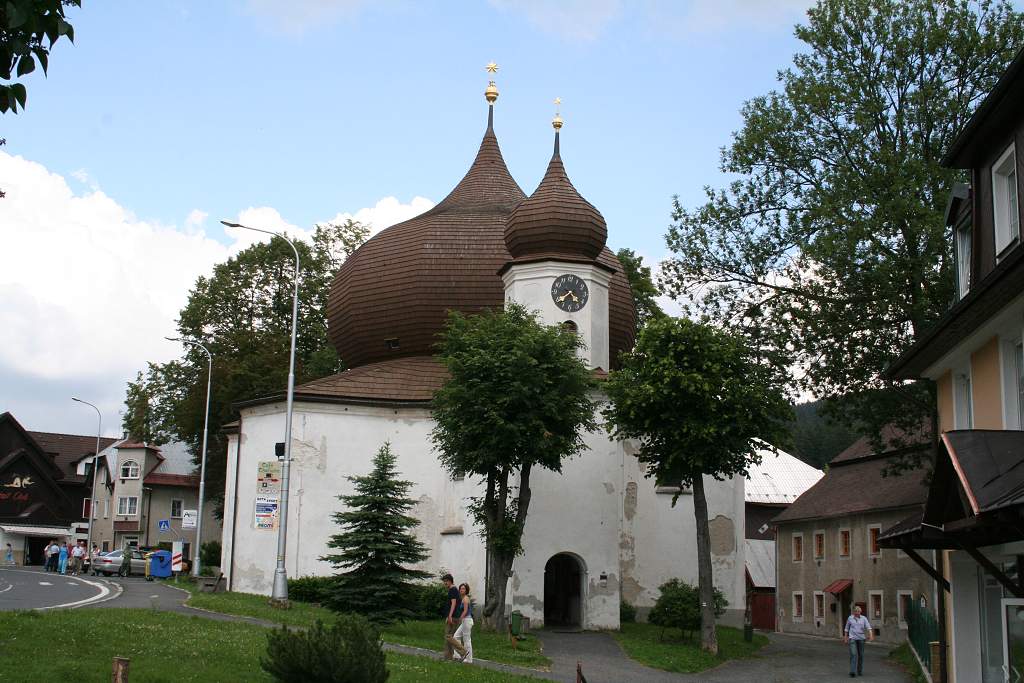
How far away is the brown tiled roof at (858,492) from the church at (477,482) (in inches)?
199

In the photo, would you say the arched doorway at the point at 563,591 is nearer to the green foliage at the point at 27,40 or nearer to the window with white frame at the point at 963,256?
the window with white frame at the point at 963,256

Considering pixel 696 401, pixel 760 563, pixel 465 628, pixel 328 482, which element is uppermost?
pixel 696 401

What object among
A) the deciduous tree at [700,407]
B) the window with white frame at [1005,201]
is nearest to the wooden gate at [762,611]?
the deciduous tree at [700,407]

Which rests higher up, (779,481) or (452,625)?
(779,481)

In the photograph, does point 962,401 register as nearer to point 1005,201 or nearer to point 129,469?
point 1005,201

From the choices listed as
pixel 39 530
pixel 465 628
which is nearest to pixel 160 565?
pixel 465 628

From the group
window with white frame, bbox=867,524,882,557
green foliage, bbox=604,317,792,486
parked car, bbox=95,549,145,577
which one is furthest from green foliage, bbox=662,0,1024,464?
parked car, bbox=95,549,145,577

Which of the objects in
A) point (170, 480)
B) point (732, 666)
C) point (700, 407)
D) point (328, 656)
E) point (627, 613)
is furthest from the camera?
point (170, 480)

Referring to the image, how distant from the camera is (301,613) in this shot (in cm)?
2680

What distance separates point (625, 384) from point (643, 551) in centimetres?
1044

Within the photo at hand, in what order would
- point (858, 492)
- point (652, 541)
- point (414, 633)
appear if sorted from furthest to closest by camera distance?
point (858, 492) → point (652, 541) → point (414, 633)

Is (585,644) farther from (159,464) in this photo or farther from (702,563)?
(159,464)

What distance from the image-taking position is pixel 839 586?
140 feet

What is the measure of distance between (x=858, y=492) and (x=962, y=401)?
Result: 26.8m
